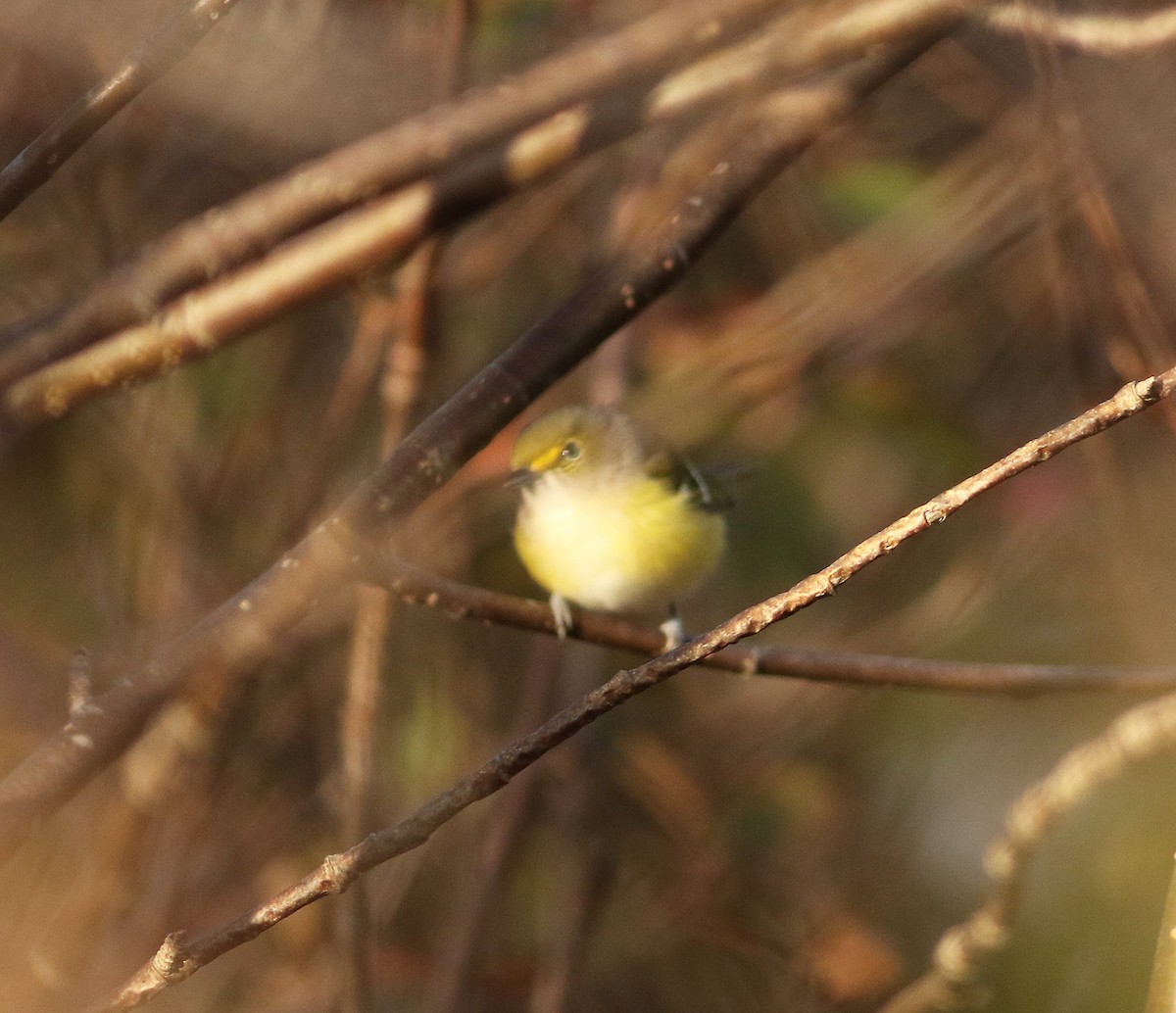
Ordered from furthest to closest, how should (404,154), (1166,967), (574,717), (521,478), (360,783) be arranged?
1. (521,478)
2. (360,783)
3. (404,154)
4. (1166,967)
5. (574,717)

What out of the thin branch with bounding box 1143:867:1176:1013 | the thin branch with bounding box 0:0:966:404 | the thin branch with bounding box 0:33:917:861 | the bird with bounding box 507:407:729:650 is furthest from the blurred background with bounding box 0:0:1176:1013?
the thin branch with bounding box 1143:867:1176:1013

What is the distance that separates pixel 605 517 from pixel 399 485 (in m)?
1.80

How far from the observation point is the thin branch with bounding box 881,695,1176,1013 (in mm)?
2139

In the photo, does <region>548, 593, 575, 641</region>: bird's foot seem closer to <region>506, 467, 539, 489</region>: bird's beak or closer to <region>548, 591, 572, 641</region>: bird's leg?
<region>548, 591, 572, 641</region>: bird's leg

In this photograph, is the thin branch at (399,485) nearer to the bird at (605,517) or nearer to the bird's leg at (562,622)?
the bird's leg at (562,622)

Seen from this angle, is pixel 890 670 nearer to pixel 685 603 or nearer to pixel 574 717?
pixel 574 717

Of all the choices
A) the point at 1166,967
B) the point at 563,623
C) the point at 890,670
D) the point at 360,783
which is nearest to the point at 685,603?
the point at 360,783

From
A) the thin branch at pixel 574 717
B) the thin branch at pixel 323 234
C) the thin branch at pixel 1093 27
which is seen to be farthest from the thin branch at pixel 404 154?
the thin branch at pixel 574 717

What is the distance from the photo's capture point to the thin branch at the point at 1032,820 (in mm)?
2139

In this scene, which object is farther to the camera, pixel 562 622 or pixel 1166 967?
pixel 562 622

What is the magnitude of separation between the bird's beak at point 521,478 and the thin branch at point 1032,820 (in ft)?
4.76

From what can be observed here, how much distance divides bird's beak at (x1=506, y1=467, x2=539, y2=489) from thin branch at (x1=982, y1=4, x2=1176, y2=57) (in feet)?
4.85

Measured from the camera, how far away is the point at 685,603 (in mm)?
4688

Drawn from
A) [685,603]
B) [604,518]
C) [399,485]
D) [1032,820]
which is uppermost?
[685,603]
